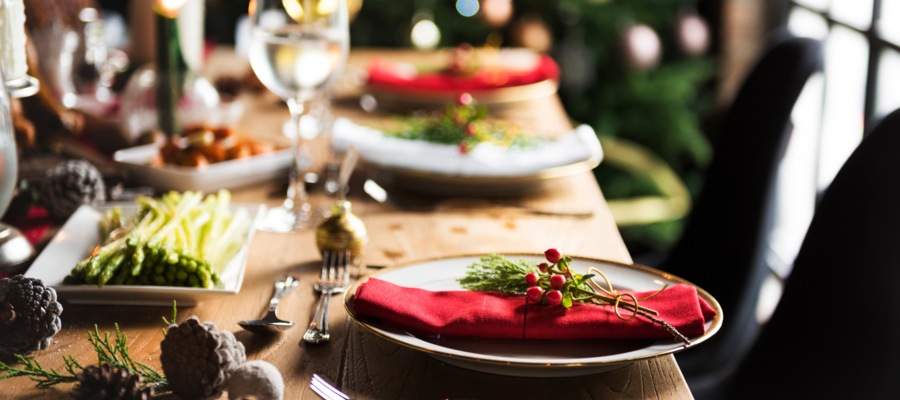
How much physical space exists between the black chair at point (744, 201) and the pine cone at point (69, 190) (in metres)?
0.95

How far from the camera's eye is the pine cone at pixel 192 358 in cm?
51

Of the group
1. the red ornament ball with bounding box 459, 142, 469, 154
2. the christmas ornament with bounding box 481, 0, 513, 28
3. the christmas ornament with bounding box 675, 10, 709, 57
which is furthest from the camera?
the christmas ornament with bounding box 675, 10, 709, 57

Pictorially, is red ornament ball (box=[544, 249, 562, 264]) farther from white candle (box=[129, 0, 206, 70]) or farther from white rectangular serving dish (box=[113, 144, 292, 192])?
white candle (box=[129, 0, 206, 70])

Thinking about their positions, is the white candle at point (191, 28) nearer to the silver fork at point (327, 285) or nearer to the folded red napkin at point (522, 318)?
the silver fork at point (327, 285)

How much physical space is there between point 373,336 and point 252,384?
16 centimetres

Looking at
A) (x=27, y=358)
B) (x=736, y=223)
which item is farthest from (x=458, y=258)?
(x=736, y=223)

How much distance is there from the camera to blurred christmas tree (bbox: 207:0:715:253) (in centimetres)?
315

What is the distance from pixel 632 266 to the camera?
712 mm

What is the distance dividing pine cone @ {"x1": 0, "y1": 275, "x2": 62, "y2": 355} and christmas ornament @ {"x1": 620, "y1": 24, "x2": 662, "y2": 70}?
2.47m

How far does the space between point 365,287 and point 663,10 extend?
9.96 feet

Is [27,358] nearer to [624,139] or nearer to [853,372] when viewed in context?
[853,372]

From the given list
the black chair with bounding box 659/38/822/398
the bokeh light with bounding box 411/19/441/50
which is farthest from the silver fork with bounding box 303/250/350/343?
the bokeh light with bounding box 411/19/441/50

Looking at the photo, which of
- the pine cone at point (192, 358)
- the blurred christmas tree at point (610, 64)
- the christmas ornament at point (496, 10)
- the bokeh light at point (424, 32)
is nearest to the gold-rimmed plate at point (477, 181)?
the pine cone at point (192, 358)

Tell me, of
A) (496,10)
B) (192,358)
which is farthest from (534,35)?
(192,358)
